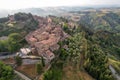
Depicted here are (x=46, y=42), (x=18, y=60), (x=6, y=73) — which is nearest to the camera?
(x=6, y=73)

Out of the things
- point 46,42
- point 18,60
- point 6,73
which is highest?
point 18,60

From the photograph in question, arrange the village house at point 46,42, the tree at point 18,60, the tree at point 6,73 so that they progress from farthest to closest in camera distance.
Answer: the village house at point 46,42 → the tree at point 18,60 → the tree at point 6,73

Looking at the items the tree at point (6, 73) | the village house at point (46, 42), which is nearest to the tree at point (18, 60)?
the tree at point (6, 73)

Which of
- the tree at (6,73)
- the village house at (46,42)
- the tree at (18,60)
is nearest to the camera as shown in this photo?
the tree at (6,73)

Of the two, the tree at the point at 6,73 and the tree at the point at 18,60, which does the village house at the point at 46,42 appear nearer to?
the tree at the point at 18,60

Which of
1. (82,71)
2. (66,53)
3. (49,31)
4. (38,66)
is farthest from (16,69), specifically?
(49,31)

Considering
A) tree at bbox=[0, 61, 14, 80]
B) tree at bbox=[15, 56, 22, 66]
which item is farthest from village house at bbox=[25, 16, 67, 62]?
tree at bbox=[0, 61, 14, 80]

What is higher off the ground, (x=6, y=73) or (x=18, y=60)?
(x=18, y=60)

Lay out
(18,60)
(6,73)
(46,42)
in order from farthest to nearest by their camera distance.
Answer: (46,42) < (18,60) < (6,73)

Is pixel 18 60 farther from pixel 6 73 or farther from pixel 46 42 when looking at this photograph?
pixel 46 42

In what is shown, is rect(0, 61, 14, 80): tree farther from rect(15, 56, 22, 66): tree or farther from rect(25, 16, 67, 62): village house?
rect(25, 16, 67, 62): village house

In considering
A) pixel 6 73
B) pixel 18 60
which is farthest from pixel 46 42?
pixel 6 73
